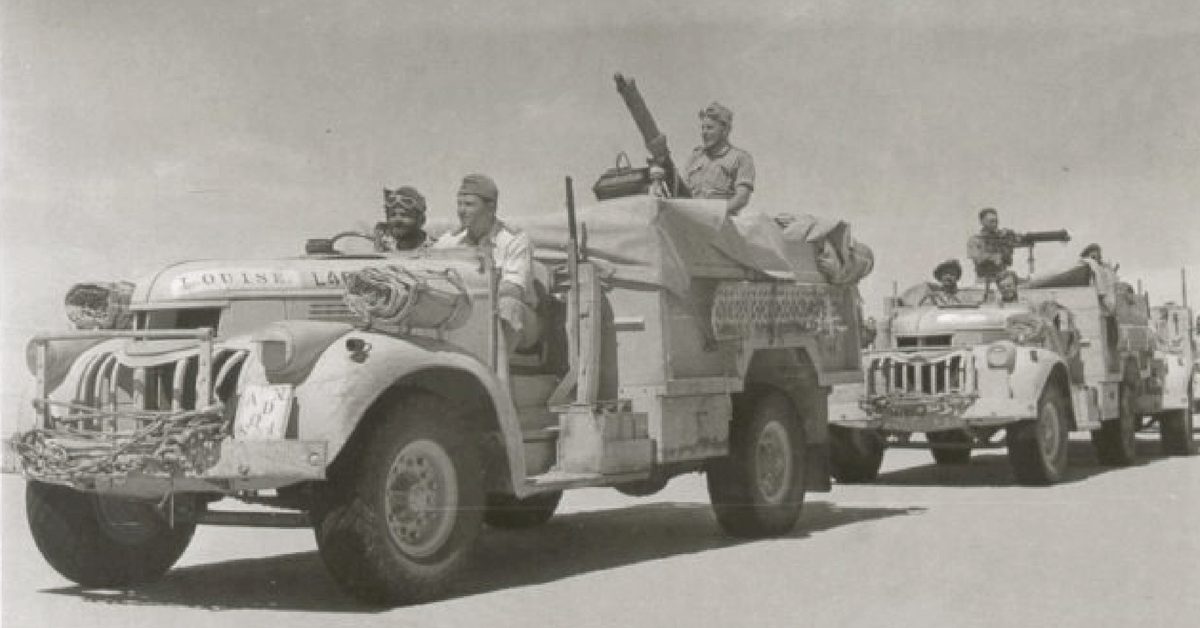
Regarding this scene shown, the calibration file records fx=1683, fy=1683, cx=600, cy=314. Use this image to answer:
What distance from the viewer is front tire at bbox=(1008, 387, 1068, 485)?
15.6 metres

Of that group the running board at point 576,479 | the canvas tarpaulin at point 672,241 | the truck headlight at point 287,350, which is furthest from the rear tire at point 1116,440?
the truck headlight at point 287,350

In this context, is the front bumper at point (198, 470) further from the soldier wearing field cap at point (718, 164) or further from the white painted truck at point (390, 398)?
the soldier wearing field cap at point (718, 164)

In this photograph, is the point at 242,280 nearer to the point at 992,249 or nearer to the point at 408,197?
the point at 408,197

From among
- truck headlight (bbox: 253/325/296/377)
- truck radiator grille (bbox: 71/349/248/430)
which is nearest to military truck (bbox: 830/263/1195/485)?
truck radiator grille (bbox: 71/349/248/430)

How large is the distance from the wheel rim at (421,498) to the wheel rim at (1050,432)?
8897 millimetres

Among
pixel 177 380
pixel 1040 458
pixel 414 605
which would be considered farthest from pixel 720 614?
pixel 1040 458

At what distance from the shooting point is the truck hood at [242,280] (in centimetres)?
848

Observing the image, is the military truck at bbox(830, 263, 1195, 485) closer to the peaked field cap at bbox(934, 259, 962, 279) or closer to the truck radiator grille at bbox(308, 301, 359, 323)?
the peaked field cap at bbox(934, 259, 962, 279)

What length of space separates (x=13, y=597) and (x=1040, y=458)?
32.8ft

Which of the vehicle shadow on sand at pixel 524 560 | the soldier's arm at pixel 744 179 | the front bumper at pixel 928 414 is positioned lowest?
the vehicle shadow on sand at pixel 524 560

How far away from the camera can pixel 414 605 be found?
7.98 metres

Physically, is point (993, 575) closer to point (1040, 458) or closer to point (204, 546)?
point (204, 546)

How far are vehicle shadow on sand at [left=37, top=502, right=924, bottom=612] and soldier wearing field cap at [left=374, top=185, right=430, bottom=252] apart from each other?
6.31 ft

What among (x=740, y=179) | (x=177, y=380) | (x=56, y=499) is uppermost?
(x=740, y=179)
